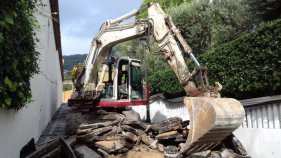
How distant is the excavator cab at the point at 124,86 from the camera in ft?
45.2

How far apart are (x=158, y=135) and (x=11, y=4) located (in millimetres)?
7173

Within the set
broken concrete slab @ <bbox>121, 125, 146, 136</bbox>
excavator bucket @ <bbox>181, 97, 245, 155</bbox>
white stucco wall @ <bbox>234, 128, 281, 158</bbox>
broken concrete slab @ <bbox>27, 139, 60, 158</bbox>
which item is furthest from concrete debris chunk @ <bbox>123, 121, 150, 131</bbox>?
broken concrete slab @ <bbox>27, 139, 60, 158</bbox>

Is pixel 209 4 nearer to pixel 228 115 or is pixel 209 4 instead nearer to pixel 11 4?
pixel 228 115

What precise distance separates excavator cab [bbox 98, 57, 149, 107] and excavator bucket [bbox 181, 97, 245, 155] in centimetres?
550

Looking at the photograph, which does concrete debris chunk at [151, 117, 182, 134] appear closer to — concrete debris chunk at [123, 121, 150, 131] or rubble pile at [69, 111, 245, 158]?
rubble pile at [69, 111, 245, 158]

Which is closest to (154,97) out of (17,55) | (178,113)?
(178,113)

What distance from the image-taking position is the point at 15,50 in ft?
15.7

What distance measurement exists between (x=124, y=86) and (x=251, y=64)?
5910 millimetres

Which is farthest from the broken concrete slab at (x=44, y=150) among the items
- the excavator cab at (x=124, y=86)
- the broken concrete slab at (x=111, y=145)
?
the excavator cab at (x=124, y=86)

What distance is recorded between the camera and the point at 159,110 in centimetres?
1770

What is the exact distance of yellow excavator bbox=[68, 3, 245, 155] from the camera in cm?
827

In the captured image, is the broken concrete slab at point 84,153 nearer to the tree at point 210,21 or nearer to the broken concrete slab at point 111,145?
the broken concrete slab at point 111,145

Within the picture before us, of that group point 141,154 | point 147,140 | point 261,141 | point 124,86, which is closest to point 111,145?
point 141,154

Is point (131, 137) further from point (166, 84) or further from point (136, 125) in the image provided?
point (166, 84)
